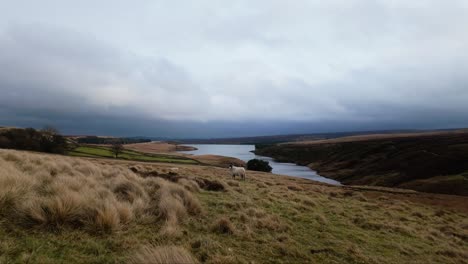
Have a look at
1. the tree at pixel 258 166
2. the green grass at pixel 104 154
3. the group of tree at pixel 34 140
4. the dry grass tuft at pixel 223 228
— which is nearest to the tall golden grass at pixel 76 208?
the dry grass tuft at pixel 223 228

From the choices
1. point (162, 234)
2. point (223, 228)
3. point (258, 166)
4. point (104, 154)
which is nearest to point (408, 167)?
point (258, 166)

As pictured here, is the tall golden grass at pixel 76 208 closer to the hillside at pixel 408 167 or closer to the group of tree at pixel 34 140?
the hillside at pixel 408 167

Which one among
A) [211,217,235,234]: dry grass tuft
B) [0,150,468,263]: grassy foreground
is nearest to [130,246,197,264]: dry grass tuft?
[0,150,468,263]: grassy foreground

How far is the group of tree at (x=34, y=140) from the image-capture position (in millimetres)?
59594

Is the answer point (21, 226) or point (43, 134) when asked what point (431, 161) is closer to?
point (21, 226)

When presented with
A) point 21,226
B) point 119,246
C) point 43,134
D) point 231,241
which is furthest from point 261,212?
point 43,134

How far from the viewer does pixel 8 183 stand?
7359mm

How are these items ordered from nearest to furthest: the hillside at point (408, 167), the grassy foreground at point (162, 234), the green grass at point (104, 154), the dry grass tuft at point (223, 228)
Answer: the grassy foreground at point (162, 234)
the dry grass tuft at point (223, 228)
the hillside at point (408, 167)
the green grass at point (104, 154)

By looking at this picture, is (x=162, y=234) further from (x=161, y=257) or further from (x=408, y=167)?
(x=408, y=167)

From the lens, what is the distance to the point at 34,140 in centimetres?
6209

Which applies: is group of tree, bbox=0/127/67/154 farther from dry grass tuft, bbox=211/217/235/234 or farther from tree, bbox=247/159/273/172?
dry grass tuft, bbox=211/217/235/234

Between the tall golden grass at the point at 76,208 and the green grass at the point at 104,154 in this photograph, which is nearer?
the tall golden grass at the point at 76,208

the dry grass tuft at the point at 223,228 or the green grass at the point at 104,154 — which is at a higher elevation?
the dry grass tuft at the point at 223,228

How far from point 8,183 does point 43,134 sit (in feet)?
231
